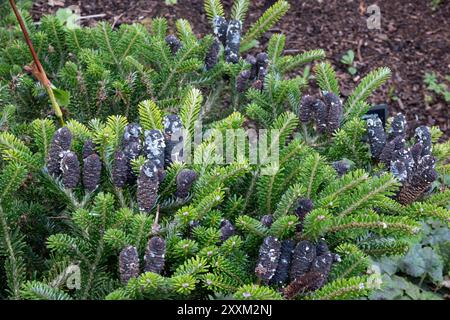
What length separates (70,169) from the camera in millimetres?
1571

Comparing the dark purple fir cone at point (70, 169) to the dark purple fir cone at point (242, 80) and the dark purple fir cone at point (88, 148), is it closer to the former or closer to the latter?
the dark purple fir cone at point (88, 148)

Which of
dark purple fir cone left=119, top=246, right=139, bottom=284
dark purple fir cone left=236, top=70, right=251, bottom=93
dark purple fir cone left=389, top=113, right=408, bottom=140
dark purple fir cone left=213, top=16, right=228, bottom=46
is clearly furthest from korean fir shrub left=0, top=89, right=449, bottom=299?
dark purple fir cone left=213, top=16, right=228, bottom=46

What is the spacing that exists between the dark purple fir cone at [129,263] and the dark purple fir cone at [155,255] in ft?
0.10

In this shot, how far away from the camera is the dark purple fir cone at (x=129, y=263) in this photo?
144 centimetres

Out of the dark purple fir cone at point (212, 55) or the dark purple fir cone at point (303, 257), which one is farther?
the dark purple fir cone at point (212, 55)

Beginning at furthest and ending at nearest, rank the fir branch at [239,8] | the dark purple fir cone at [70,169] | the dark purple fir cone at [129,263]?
1. the fir branch at [239,8]
2. the dark purple fir cone at [70,169]
3. the dark purple fir cone at [129,263]

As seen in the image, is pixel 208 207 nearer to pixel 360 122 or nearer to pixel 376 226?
pixel 376 226

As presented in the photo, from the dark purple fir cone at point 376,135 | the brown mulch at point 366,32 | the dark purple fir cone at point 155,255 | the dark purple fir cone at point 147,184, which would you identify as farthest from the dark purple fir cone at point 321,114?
the brown mulch at point 366,32

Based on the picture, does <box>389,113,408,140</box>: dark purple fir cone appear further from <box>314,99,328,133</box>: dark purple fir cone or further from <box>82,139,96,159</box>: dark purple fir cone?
<box>82,139,96,159</box>: dark purple fir cone

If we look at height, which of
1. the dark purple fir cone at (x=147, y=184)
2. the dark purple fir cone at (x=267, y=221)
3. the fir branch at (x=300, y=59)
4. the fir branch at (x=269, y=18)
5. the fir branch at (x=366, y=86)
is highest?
the fir branch at (x=269, y=18)

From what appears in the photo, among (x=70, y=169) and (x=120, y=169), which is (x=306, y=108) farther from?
(x=70, y=169)

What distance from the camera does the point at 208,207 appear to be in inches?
62.3

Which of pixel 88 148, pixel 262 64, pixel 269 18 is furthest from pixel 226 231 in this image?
pixel 269 18

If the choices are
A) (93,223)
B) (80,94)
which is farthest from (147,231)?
(80,94)
